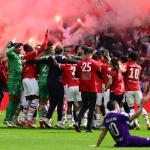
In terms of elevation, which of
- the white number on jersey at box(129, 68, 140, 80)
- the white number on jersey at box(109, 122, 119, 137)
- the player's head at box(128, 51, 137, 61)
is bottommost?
the white number on jersey at box(109, 122, 119, 137)

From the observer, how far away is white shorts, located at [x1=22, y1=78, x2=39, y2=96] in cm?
2342

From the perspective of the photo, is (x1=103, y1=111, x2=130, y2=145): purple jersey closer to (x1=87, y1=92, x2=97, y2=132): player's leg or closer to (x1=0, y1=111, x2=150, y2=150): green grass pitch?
(x1=0, y1=111, x2=150, y2=150): green grass pitch

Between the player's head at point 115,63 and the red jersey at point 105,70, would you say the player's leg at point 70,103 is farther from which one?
the player's head at point 115,63

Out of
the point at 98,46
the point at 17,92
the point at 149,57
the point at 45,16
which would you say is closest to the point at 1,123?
the point at 17,92

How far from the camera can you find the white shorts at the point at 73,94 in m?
23.6

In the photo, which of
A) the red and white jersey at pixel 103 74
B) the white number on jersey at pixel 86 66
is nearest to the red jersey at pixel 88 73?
the white number on jersey at pixel 86 66

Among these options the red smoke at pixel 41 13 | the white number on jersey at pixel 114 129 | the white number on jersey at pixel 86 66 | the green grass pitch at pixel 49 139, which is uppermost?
the red smoke at pixel 41 13

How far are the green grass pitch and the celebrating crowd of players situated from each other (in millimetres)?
1023

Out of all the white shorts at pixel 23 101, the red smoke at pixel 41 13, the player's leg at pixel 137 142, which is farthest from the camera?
the red smoke at pixel 41 13

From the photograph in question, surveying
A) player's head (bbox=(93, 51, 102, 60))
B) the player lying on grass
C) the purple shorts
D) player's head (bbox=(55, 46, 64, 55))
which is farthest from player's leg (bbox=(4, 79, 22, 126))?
the purple shorts

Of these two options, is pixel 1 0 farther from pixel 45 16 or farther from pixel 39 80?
pixel 39 80

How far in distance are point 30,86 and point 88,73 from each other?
272cm

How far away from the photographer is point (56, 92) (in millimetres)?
22781

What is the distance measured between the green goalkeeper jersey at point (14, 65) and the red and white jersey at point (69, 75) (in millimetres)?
1332
